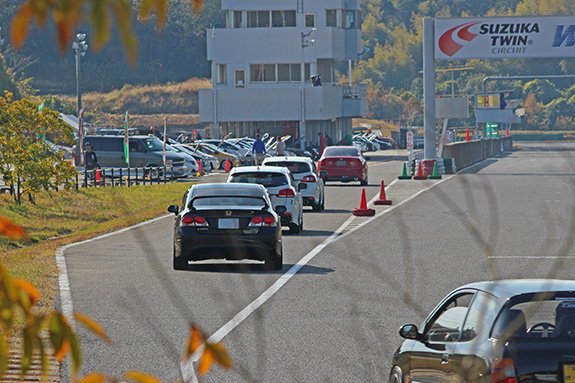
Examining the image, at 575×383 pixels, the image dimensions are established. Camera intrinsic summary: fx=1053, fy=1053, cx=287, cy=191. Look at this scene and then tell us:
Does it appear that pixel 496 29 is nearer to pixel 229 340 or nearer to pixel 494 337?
pixel 229 340

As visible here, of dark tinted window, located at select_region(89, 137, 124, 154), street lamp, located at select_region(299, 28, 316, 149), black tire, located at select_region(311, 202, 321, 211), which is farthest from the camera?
street lamp, located at select_region(299, 28, 316, 149)

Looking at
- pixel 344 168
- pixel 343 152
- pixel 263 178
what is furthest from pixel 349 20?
pixel 263 178

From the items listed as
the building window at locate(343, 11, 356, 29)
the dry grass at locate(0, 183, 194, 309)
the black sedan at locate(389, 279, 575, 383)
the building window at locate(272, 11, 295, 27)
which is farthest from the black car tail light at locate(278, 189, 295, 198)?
the building window at locate(343, 11, 356, 29)

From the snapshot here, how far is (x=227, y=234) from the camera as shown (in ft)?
55.4

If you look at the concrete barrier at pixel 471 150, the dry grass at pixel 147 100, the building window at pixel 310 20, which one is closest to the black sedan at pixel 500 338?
the concrete barrier at pixel 471 150

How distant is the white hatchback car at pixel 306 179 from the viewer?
2953 centimetres

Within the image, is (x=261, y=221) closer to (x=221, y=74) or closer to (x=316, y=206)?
(x=316, y=206)

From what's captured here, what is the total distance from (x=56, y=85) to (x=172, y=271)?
446 ft

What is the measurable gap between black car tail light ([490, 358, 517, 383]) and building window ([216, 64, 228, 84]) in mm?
85007

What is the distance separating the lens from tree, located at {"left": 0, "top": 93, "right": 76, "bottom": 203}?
1156 inches

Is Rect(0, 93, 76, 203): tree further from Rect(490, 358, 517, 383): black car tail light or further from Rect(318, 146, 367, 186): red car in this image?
Rect(490, 358, 517, 383): black car tail light

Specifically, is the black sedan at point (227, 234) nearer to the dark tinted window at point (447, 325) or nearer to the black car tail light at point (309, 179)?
the dark tinted window at point (447, 325)

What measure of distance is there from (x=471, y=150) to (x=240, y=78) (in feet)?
91.9

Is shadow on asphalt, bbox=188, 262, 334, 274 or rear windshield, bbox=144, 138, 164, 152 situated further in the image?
rear windshield, bbox=144, 138, 164, 152
